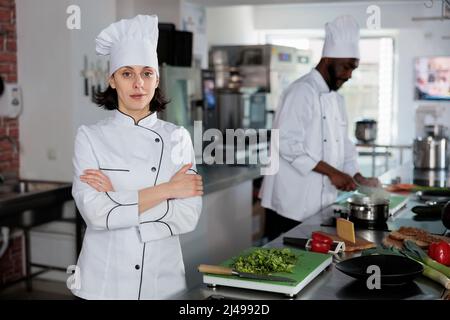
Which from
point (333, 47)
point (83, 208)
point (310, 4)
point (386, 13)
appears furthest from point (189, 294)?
point (310, 4)

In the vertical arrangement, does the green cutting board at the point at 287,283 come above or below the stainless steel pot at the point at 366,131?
below

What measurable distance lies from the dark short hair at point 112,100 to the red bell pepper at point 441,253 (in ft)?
1.92

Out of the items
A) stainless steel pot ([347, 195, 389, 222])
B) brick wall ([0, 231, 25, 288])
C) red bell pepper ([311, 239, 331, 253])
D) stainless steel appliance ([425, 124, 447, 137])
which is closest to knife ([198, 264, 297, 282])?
red bell pepper ([311, 239, 331, 253])

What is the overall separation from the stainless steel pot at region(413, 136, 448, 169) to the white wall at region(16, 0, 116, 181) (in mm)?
1489

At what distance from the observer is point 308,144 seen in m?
1.91

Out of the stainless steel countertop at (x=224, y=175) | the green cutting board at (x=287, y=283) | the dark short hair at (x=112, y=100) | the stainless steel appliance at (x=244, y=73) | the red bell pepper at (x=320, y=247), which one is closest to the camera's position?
the green cutting board at (x=287, y=283)

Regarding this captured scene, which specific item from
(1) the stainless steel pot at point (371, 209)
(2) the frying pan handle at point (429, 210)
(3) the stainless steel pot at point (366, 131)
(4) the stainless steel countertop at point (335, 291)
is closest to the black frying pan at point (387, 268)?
(4) the stainless steel countertop at point (335, 291)

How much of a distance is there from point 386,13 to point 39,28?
31.1 inches

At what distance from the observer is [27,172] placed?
5.07ft

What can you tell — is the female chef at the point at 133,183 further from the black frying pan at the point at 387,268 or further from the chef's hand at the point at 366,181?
the chef's hand at the point at 366,181

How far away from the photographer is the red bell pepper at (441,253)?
1.21 metres

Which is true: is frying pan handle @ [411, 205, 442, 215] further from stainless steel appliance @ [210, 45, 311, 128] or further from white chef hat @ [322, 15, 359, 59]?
stainless steel appliance @ [210, 45, 311, 128]
